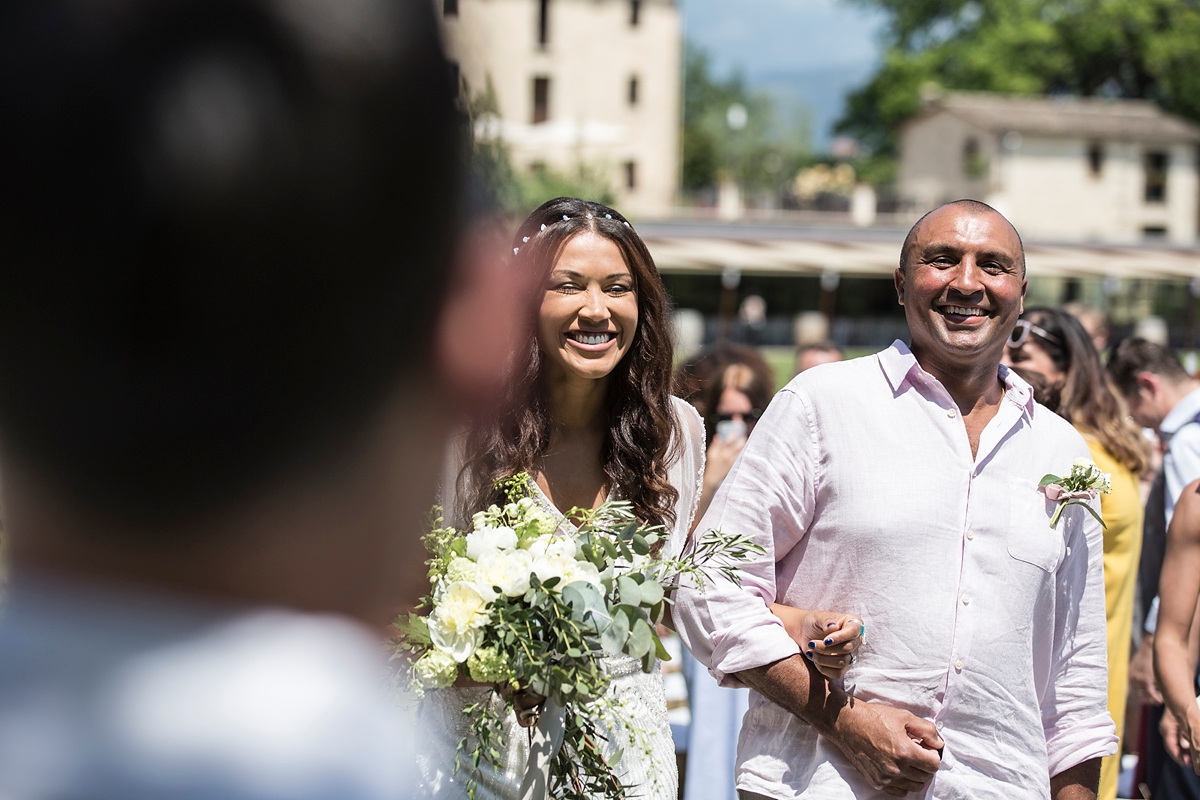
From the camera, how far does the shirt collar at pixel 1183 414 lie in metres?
4.54

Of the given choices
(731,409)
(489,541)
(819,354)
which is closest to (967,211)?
(489,541)

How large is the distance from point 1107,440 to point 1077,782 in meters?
1.67

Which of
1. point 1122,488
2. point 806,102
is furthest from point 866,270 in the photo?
point 806,102

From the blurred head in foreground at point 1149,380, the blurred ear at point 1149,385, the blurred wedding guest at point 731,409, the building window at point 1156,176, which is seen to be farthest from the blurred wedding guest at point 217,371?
the building window at point 1156,176

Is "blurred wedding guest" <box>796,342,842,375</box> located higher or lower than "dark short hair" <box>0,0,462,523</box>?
lower

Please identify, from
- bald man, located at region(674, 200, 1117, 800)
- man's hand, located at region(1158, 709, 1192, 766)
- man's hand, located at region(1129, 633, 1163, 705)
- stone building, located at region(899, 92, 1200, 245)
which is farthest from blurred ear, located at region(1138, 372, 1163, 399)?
stone building, located at region(899, 92, 1200, 245)

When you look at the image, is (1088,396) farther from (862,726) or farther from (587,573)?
(587,573)

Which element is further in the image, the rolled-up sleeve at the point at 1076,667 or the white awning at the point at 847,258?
the white awning at the point at 847,258

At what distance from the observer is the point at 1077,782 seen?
108 inches

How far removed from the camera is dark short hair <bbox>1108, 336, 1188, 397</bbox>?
211 inches

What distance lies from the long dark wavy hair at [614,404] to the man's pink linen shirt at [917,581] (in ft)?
0.94

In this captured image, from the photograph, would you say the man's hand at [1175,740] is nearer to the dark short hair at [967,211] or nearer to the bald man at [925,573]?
the bald man at [925,573]

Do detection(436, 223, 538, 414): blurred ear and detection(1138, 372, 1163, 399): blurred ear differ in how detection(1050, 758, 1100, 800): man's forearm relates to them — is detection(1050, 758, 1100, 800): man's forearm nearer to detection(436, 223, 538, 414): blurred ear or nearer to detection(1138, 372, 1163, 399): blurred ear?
detection(436, 223, 538, 414): blurred ear

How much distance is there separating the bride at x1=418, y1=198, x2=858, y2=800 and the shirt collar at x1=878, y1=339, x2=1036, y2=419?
573 millimetres
